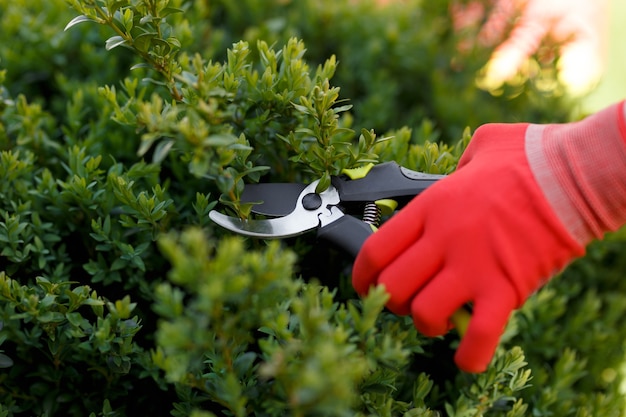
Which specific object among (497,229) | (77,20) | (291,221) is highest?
(77,20)

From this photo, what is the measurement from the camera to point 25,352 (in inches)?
61.9

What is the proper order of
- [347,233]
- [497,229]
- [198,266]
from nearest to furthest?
[198,266] → [497,229] → [347,233]

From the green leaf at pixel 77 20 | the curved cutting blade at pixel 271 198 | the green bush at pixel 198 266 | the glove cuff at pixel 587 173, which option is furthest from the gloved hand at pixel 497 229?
the green leaf at pixel 77 20

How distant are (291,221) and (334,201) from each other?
106mm

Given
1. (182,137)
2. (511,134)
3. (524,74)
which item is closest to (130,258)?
(182,137)

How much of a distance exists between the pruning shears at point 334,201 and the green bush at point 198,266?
44mm

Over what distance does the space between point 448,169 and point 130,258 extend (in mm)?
783

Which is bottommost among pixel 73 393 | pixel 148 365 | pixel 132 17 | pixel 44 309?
pixel 73 393

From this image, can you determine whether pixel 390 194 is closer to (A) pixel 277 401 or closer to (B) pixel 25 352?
(A) pixel 277 401

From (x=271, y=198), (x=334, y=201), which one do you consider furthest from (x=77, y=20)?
(x=334, y=201)

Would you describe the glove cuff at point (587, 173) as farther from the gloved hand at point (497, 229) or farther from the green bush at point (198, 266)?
the green bush at point (198, 266)

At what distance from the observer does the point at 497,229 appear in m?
1.23

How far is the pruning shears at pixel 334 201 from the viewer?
1411mm

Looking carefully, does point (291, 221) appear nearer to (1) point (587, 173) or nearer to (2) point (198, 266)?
(2) point (198, 266)
